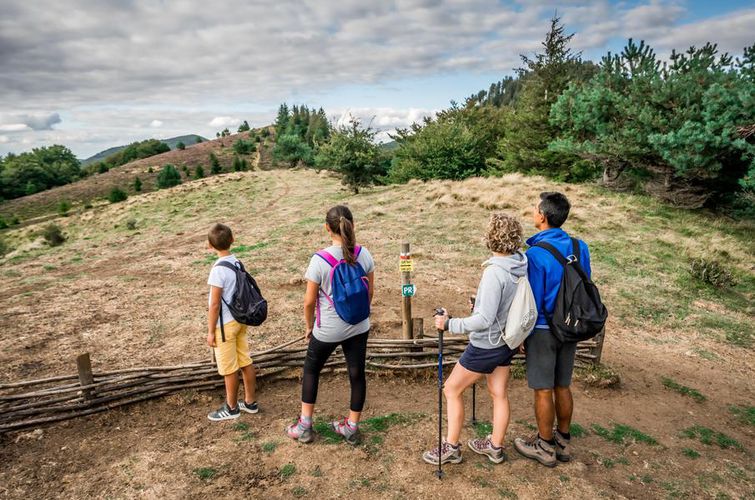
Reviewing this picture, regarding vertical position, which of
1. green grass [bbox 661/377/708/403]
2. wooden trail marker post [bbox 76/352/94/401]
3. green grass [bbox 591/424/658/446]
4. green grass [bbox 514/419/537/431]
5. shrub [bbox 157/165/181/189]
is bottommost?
green grass [bbox 661/377/708/403]

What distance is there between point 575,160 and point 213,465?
2324cm

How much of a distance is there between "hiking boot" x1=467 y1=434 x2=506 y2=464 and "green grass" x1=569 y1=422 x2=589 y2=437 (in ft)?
3.22

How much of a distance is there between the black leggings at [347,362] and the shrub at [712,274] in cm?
901

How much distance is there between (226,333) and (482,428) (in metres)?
2.65

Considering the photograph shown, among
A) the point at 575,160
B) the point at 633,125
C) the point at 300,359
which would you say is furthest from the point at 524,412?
the point at 575,160

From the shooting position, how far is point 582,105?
16719 mm

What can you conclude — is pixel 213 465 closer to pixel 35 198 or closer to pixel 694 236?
pixel 694 236

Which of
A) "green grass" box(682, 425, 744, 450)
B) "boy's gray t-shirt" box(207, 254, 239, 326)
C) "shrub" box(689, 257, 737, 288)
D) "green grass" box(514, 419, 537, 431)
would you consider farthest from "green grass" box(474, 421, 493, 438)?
"shrub" box(689, 257, 737, 288)

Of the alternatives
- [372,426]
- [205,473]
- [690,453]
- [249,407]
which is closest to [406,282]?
[372,426]

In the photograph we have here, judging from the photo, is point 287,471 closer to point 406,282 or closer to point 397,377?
point 397,377

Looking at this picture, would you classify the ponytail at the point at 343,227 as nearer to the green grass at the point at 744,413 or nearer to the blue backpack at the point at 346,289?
the blue backpack at the point at 346,289

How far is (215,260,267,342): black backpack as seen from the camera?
3.76 metres

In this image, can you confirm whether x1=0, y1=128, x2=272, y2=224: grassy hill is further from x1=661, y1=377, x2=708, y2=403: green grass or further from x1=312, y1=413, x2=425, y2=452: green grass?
x1=661, y1=377, x2=708, y2=403: green grass

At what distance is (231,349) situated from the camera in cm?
398
